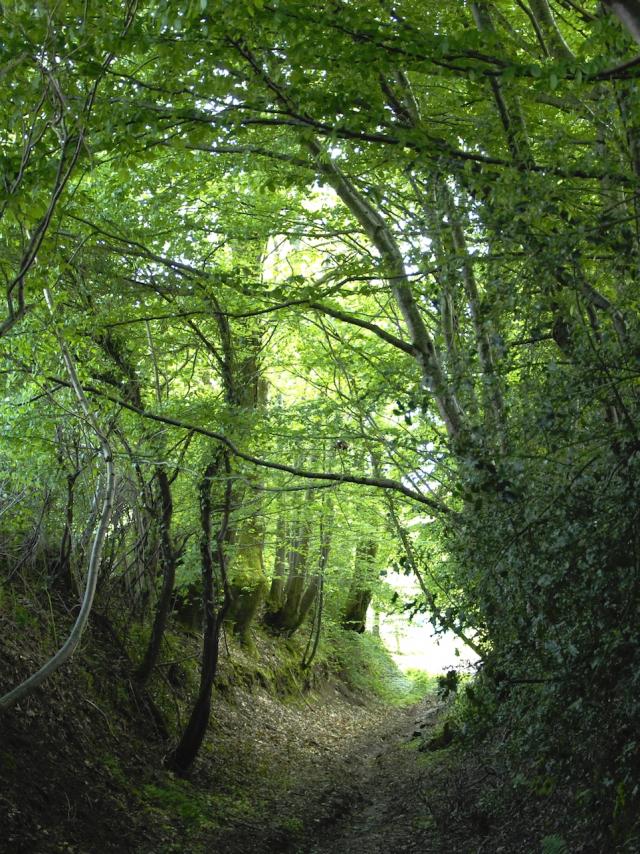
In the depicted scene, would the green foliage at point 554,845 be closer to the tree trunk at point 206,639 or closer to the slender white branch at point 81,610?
the slender white branch at point 81,610

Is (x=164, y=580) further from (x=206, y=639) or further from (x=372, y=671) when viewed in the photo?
(x=372, y=671)

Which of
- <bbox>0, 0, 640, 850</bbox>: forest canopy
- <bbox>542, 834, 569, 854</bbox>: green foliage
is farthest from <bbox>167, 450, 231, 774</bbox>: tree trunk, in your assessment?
<bbox>542, 834, 569, 854</bbox>: green foliage

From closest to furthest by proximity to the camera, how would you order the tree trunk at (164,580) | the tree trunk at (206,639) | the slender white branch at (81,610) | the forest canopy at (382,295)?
1. the forest canopy at (382,295)
2. the slender white branch at (81,610)
3. the tree trunk at (206,639)
4. the tree trunk at (164,580)

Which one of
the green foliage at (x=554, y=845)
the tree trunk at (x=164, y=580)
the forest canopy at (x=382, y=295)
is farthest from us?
the tree trunk at (x=164, y=580)

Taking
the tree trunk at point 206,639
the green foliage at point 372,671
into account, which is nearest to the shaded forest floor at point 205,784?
the tree trunk at point 206,639

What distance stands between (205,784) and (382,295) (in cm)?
695

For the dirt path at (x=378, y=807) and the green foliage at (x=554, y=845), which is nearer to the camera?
the green foliage at (x=554, y=845)

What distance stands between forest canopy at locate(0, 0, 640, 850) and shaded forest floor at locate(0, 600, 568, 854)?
0.89 meters

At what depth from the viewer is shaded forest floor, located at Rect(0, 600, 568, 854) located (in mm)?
6617

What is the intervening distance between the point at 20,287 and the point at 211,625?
6675mm

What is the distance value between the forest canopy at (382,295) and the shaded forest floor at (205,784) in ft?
2.91

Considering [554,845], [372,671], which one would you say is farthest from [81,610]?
[372,671]

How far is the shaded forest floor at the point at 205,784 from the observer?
6617 millimetres

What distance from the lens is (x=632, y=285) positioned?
4.48 metres
